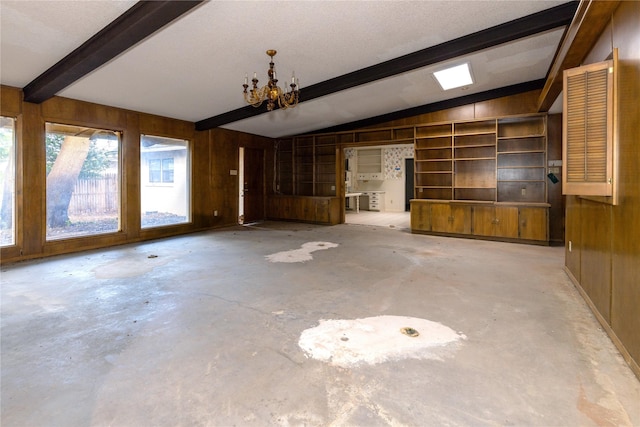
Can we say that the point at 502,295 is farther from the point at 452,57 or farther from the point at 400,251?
the point at 452,57

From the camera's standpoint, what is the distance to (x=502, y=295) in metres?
3.29

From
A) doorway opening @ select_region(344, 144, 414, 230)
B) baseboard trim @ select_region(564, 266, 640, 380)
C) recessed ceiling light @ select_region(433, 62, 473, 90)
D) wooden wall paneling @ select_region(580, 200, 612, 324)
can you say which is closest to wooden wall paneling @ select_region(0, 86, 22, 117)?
recessed ceiling light @ select_region(433, 62, 473, 90)

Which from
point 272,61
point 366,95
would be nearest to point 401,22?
point 272,61

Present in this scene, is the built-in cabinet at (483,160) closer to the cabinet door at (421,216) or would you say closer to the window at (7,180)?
the cabinet door at (421,216)

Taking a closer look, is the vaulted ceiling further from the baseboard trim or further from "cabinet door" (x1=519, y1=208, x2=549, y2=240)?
the baseboard trim

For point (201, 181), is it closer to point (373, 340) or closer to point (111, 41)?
point (111, 41)

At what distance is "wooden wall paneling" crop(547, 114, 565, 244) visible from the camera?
6125 millimetres

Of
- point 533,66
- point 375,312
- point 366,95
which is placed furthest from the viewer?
point 366,95

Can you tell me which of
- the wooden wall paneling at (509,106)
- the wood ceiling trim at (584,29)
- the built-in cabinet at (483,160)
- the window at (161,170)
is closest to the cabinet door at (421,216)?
the built-in cabinet at (483,160)

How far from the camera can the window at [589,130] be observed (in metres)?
2.30

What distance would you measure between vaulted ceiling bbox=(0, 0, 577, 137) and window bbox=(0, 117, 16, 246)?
61 cm

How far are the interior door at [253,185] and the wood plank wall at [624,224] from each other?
25.5 feet

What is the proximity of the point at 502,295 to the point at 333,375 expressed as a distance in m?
2.25

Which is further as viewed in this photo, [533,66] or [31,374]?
[533,66]
